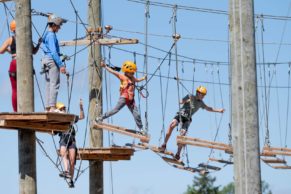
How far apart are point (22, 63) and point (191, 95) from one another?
6.67 m

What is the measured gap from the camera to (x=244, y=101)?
436 inches

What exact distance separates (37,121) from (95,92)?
5427mm

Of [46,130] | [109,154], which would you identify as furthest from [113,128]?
[46,130]

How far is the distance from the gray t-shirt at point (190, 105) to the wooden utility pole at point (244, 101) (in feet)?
32.4

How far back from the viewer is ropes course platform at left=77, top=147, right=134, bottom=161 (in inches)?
763

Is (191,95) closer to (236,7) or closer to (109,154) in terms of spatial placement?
(109,154)

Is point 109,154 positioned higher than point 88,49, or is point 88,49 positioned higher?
point 88,49

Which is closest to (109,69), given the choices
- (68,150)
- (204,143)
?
(204,143)

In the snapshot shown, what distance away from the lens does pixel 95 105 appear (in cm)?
2009

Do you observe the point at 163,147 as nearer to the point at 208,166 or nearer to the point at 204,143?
the point at 208,166

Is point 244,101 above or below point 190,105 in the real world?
below

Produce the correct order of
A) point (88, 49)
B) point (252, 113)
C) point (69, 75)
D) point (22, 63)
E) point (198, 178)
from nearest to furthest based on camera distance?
point (252, 113), point (22, 63), point (69, 75), point (88, 49), point (198, 178)

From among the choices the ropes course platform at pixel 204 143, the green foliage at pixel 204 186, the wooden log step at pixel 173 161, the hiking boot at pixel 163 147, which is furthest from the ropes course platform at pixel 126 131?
the green foliage at pixel 204 186

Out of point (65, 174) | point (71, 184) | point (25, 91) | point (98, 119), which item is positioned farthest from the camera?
point (98, 119)
